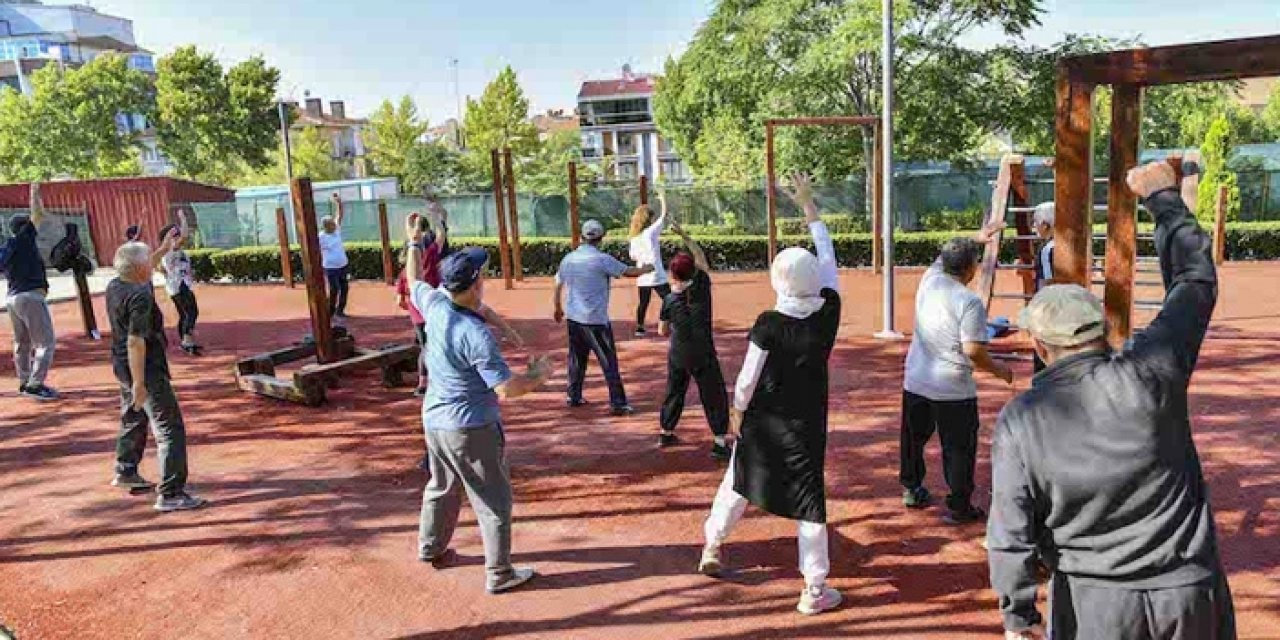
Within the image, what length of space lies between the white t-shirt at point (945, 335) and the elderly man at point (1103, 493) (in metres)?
2.24

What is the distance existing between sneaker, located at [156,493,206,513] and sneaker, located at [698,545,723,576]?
137 inches

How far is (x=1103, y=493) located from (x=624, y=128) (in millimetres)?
78182

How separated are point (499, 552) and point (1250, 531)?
13.3ft

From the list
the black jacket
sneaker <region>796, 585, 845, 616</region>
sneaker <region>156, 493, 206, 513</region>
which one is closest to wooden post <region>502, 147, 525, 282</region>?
sneaker <region>156, 493, 206, 513</region>

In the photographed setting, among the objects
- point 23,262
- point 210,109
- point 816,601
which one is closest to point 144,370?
point 816,601

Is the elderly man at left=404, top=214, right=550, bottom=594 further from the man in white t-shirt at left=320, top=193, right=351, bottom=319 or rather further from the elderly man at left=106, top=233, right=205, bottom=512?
the man in white t-shirt at left=320, top=193, right=351, bottom=319

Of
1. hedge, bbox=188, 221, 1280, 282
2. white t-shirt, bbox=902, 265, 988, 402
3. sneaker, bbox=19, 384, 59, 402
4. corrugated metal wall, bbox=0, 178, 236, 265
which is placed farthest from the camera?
corrugated metal wall, bbox=0, 178, 236, 265

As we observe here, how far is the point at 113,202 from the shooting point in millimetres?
26781

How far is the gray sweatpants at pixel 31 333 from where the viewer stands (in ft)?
29.3

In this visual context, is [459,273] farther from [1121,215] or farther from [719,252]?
[719,252]

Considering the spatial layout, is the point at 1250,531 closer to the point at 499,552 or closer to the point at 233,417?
the point at 499,552

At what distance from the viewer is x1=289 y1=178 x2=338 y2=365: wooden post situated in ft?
27.9

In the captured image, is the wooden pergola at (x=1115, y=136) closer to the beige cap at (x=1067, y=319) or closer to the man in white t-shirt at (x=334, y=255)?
the beige cap at (x=1067, y=319)

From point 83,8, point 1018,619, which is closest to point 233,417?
point 1018,619
